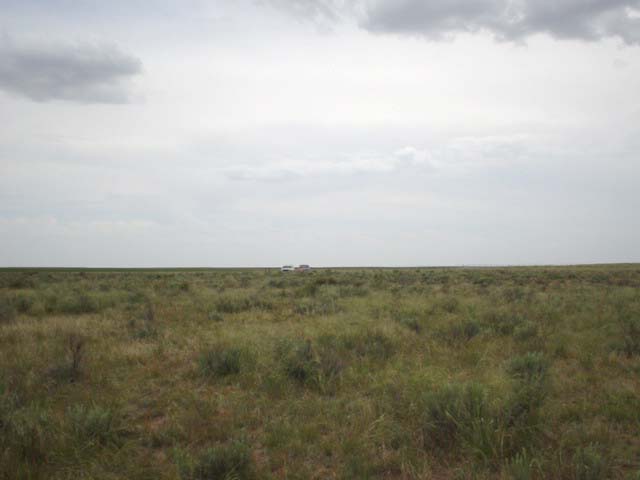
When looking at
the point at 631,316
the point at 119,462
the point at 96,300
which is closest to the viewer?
the point at 119,462

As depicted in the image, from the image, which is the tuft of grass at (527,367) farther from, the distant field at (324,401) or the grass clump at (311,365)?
the grass clump at (311,365)

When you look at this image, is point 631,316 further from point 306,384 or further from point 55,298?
point 55,298

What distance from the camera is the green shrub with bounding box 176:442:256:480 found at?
3701 mm

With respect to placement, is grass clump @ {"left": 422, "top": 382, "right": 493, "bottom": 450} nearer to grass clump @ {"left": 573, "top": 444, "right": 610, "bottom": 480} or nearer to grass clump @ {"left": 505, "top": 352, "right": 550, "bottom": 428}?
grass clump @ {"left": 505, "top": 352, "right": 550, "bottom": 428}

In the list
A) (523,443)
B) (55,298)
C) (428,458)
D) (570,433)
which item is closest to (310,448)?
(428,458)

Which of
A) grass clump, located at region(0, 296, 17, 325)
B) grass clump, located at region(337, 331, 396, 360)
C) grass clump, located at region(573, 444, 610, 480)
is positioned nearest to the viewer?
grass clump, located at region(573, 444, 610, 480)

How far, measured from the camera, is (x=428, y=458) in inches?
163

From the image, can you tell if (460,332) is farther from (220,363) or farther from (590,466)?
(590,466)

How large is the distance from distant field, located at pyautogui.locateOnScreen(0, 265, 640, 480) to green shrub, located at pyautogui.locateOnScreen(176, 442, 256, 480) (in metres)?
0.01

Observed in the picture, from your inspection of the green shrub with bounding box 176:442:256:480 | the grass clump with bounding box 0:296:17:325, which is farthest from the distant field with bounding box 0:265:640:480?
the grass clump with bounding box 0:296:17:325

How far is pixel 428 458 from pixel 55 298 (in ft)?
52.7

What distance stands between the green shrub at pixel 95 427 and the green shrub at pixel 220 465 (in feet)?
3.51

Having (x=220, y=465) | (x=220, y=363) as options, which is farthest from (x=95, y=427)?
(x=220, y=363)

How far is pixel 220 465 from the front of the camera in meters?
3.75
